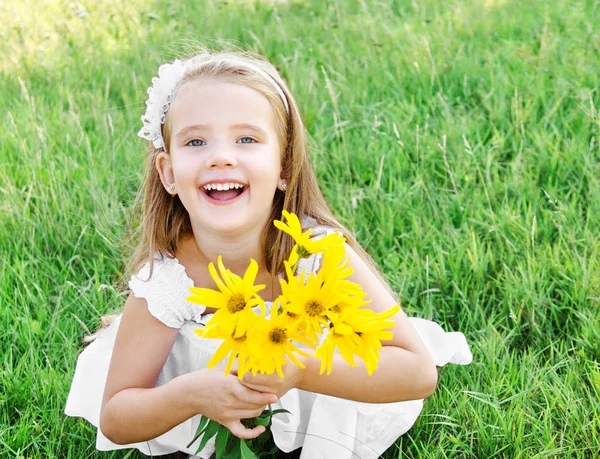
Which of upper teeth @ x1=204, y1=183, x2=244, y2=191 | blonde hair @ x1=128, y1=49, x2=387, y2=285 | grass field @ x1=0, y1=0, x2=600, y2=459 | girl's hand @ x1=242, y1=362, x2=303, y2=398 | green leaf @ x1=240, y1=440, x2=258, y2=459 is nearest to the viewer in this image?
girl's hand @ x1=242, y1=362, x2=303, y2=398

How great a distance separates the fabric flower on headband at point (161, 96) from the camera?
185 cm

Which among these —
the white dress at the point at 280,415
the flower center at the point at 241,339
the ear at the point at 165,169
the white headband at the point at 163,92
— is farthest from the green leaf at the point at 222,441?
the white headband at the point at 163,92

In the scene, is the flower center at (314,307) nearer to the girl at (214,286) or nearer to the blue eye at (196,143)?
the girl at (214,286)

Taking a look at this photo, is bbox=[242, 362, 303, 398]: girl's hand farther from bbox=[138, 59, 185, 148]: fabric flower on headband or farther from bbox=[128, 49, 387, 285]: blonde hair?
bbox=[138, 59, 185, 148]: fabric flower on headband

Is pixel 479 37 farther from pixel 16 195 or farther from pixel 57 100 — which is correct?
pixel 16 195

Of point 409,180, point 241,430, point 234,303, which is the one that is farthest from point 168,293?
point 409,180

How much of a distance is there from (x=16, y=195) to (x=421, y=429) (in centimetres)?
163

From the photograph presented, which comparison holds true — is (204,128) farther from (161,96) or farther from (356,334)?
(356,334)

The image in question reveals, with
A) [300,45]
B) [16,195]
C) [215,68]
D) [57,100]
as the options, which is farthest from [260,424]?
[300,45]

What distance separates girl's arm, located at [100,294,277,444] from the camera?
149cm

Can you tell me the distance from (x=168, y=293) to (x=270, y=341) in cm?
73

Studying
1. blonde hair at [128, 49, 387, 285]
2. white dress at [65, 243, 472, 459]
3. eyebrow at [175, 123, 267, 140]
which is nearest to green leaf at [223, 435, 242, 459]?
white dress at [65, 243, 472, 459]

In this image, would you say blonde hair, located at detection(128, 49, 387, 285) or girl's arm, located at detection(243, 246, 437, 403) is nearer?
girl's arm, located at detection(243, 246, 437, 403)

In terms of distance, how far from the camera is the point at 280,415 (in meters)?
1.94
